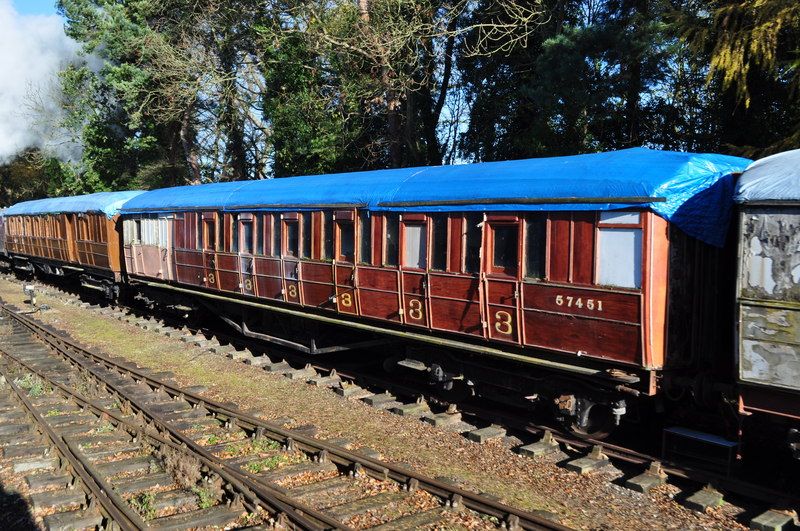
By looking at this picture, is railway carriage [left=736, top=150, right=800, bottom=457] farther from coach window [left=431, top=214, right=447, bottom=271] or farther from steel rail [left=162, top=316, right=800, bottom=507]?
coach window [left=431, top=214, right=447, bottom=271]

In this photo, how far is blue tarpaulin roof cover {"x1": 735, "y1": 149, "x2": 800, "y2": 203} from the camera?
601cm

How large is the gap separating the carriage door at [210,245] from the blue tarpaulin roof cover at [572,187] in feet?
11.3

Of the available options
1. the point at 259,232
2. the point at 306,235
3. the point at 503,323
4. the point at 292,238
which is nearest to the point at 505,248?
the point at 503,323

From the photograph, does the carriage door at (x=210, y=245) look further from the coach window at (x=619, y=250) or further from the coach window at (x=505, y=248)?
the coach window at (x=619, y=250)

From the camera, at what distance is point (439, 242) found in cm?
920

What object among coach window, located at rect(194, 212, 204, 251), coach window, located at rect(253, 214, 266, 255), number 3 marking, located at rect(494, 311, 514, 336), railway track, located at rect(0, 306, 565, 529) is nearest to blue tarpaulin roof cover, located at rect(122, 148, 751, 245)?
number 3 marking, located at rect(494, 311, 514, 336)

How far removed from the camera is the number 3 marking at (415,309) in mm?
9523

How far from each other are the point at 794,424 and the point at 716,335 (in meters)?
1.22

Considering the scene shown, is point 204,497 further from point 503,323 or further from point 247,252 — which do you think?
point 247,252

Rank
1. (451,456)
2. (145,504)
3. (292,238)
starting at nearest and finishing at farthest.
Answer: (145,504) → (451,456) → (292,238)

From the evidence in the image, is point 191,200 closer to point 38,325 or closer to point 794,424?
point 38,325

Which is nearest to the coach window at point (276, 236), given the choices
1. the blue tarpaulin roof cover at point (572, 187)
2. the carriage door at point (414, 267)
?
the blue tarpaulin roof cover at point (572, 187)

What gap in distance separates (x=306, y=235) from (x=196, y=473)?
5.26m

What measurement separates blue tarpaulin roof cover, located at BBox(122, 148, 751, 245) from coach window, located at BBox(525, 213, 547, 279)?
0.56 feet
